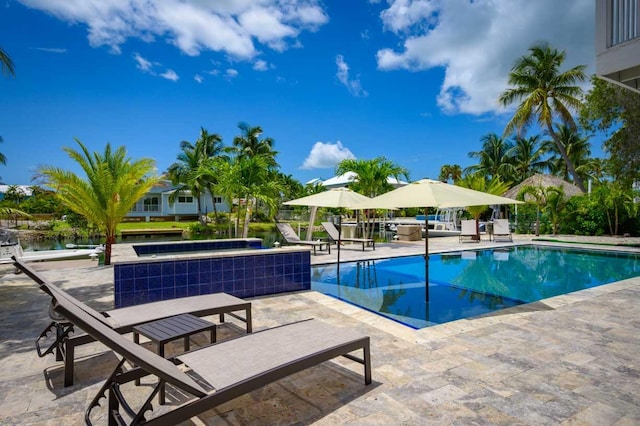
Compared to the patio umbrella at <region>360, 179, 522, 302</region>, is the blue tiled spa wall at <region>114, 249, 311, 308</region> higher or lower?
lower

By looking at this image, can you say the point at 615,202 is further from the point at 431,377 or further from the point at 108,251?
the point at 108,251

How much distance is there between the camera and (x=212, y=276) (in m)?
6.15

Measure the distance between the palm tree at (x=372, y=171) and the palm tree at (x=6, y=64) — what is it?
13.1 meters

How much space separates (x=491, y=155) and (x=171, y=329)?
38790 mm

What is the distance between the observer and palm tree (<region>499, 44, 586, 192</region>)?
76.2 ft

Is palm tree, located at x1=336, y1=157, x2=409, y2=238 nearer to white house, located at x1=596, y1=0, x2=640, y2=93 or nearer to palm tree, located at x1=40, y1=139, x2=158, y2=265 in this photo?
palm tree, located at x1=40, y1=139, x2=158, y2=265

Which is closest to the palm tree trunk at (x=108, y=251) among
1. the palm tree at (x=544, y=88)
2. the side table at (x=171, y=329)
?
the side table at (x=171, y=329)

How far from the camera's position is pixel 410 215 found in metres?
38.8

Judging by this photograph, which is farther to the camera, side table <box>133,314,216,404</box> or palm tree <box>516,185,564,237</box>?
palm tree <box>516,185,564,237</box>

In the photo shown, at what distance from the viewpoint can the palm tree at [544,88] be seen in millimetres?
23234

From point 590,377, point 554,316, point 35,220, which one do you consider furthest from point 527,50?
point 35,220

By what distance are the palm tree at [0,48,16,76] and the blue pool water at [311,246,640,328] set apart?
11.0 meters

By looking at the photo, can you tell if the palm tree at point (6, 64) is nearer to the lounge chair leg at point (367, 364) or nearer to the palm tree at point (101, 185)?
the palm tree at point (101, 185)

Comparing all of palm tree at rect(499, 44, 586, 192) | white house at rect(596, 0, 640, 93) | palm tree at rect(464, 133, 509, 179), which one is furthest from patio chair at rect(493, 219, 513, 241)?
palm tree at rect(464, 133, 509, 179)
